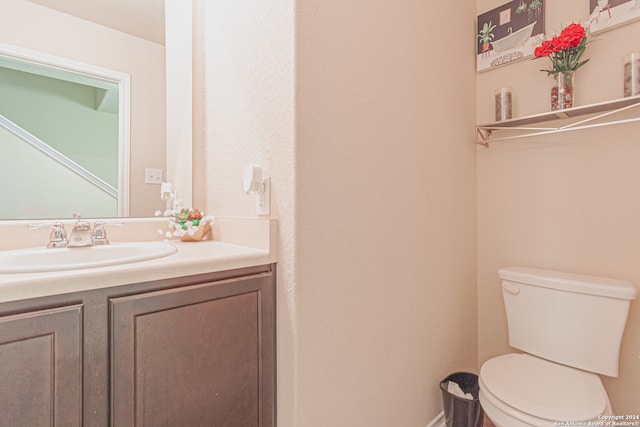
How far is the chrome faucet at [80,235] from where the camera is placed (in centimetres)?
107

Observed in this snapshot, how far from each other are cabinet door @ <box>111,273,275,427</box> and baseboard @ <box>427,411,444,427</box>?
0.88 meters

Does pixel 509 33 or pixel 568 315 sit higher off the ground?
pixel 509 33

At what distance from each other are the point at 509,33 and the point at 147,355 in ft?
7.01

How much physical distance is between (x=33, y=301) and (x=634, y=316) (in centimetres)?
208

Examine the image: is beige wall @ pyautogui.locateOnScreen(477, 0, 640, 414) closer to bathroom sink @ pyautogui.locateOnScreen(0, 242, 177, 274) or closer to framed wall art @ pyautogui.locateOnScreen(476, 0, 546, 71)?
framed wall art @ pyautogui.locateOnScreen(476, 0, 546, 71)

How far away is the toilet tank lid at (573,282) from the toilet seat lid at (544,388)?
1.07 ft

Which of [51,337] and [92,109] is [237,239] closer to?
[51,337]

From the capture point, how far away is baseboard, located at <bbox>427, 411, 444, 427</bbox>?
1.44 meters

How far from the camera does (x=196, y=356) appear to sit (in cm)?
85

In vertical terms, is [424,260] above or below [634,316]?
above

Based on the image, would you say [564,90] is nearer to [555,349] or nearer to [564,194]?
[564,194]

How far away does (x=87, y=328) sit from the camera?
27.6 inches

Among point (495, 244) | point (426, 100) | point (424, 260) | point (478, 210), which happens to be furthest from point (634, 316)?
point (426, 100)

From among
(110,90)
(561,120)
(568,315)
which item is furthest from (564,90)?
(110,90)
